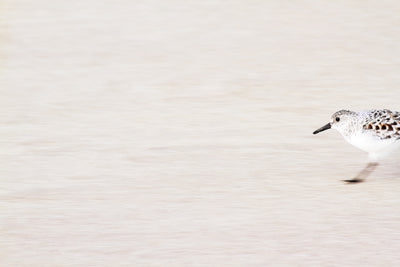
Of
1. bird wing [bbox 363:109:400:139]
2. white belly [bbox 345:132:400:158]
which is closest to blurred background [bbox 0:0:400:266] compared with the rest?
white belly [bbox 345:132:400:158]

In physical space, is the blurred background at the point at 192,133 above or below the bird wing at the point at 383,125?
below

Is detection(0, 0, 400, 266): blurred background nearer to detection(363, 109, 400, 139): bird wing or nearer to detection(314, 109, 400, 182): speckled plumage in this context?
detection(314, 109, 400, 182): speckled plumage

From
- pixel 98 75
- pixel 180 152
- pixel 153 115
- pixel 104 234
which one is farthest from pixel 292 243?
pixel 98 75

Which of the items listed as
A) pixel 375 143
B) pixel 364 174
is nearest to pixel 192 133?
pixel 364 174

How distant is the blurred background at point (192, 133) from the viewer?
18.6ft

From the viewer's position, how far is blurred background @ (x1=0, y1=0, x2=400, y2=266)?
18.6 ft

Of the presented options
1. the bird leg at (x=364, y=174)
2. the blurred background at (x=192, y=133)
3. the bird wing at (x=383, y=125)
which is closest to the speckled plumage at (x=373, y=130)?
the bird wing at (x=383, y=125)

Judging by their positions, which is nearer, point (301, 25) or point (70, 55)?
point (70, 55)

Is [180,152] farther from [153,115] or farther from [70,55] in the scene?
[70,55]

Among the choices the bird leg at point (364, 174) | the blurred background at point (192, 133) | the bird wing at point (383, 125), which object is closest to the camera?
the blurred background at point (192, 133)

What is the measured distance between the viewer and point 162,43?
11766 millimetres

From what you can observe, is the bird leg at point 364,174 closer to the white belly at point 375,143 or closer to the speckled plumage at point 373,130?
the speckled plumage at point 373,130

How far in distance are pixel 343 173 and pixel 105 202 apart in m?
1.94

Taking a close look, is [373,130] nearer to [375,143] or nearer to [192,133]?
[375,143]
